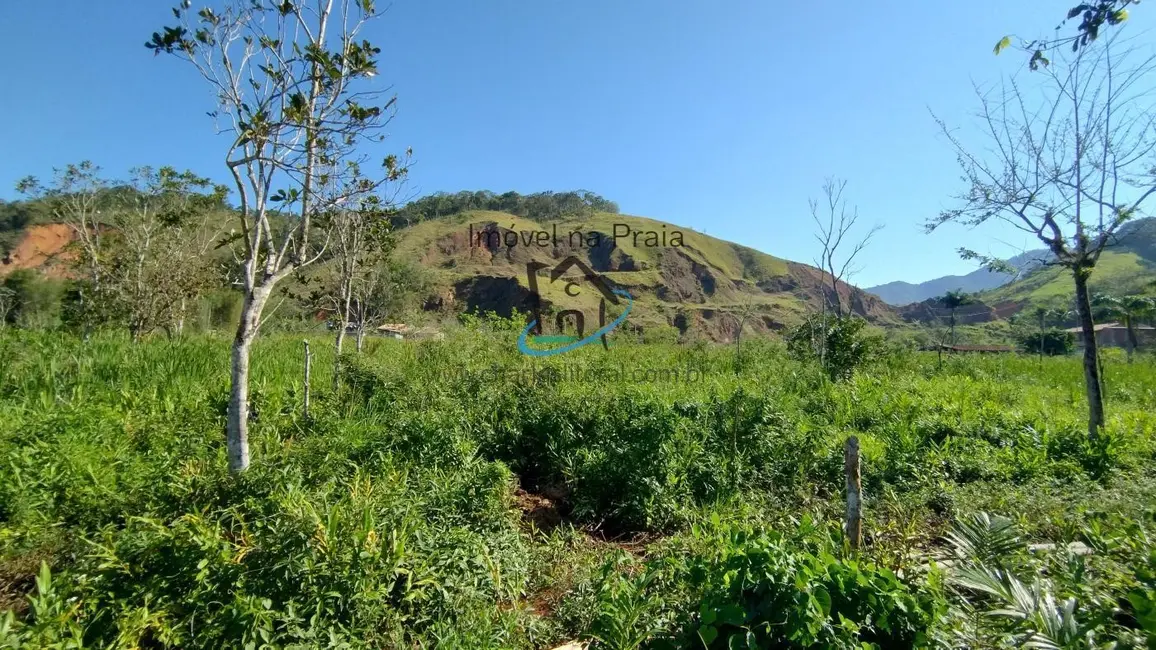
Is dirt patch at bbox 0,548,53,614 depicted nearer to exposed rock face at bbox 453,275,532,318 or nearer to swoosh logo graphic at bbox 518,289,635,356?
swoosh logo graphic at bbox 518,289,635,356

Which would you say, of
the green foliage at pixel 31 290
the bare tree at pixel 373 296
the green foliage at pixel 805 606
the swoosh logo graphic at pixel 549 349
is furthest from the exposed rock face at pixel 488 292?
the green foliage at pixel 805 606

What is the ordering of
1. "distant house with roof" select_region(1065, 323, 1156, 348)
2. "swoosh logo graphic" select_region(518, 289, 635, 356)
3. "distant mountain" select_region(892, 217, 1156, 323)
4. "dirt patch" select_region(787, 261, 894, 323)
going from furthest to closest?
1. "dirt patch" select_region(787, 261, 894, 323)
2. "distant mountain" select_region(892, 217, 1156, 323)
3. "distant house with roof" select_region(1065, 323, 1156, 348)
4. "swoosh logo graphic" select_region(518, 289, 635, 356)

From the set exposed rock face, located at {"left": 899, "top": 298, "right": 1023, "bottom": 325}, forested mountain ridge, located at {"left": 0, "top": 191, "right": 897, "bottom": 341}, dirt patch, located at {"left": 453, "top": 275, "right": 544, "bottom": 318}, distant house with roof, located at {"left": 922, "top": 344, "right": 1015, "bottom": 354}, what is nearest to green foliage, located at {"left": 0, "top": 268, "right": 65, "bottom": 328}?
forested mountain ridge, located at {"left": 0, "top": 191, "right": 897, "bottom": 341}

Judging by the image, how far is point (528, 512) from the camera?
401cm

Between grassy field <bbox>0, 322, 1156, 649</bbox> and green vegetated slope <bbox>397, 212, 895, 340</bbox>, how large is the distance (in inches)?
1044

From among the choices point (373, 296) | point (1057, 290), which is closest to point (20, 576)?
point (373, 296)

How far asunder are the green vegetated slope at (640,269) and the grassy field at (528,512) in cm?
2651

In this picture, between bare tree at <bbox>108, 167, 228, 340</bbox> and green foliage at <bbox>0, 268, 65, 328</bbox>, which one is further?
green foliage at <bbox>0, 268, 65, 328</bbox>

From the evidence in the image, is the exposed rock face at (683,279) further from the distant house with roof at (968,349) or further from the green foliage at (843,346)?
the green foliage at (843,346)

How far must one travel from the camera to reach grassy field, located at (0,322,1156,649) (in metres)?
1.96

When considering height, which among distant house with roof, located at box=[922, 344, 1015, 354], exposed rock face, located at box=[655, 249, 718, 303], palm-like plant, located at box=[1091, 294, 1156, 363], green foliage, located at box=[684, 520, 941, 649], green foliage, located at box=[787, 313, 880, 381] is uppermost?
exposed rock face, located at box=[655, 249, 718, 303]

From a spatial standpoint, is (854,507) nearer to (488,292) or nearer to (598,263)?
(488,292)

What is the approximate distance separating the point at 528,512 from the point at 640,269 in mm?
50209

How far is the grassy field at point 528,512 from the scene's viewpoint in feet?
6.44
